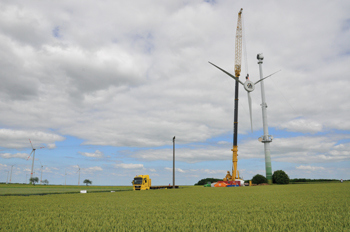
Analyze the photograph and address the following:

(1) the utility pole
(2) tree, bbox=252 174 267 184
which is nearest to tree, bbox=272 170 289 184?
(1) the utility pole

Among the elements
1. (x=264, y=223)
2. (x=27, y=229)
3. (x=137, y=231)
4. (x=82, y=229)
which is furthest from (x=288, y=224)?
(x=27, y=229)

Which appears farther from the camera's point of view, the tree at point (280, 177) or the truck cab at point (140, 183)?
the tree at point (280, 177)

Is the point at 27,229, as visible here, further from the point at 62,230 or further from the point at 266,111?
the point at 266,111

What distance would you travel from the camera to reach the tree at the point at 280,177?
88.2 metres

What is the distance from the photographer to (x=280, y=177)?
88.7 m

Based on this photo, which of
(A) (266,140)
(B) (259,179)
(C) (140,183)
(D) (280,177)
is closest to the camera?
(C) (140,183)

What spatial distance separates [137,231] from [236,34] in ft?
328

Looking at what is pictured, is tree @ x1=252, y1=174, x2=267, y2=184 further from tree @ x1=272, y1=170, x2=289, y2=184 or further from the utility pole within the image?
tree @ x1=272, y1=170, x2=289, y2=184

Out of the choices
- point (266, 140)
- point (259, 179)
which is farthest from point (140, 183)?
point (266, 140)

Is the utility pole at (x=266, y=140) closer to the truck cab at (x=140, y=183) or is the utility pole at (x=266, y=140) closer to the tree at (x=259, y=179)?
the tree at (x=259, y=179)

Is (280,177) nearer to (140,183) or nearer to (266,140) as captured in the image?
(266,140)

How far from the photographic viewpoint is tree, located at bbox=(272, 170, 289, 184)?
8821cm

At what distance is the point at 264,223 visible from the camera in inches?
321

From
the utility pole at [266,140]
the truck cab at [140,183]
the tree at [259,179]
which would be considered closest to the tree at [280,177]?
the utility pole at [266,140]
